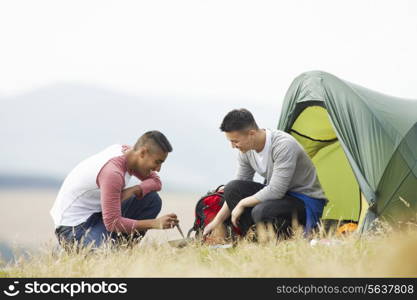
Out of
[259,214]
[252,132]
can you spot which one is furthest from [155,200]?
[252,132]

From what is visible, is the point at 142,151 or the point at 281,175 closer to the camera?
the point at 142,151

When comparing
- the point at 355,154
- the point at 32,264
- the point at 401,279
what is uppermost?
the point at 355,154

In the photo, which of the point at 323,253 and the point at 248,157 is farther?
the point at 248,157

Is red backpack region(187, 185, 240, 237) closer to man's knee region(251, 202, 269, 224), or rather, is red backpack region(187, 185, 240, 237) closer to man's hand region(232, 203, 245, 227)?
man's hand region(232, 203, 245, 227)

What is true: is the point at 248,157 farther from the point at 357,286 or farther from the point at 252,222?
the point at 357,286

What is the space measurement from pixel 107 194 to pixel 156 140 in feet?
1.61

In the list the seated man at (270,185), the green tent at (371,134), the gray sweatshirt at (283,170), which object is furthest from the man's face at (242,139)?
the green tent at (371,134)

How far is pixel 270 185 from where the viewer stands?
493 centimetres

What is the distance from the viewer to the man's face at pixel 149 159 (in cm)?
455

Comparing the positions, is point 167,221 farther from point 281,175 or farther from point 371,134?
point 371,134

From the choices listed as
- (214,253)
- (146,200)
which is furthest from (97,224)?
(214,253)

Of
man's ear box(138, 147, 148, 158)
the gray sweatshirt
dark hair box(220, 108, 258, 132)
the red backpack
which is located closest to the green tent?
the gray sweatshirt

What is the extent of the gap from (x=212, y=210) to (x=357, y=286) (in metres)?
2.39

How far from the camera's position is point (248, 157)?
5289mm
